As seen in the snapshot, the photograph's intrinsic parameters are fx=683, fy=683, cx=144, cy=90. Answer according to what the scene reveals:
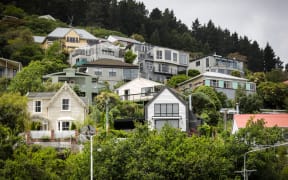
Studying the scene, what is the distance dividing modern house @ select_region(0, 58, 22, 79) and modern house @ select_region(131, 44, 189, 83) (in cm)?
2118

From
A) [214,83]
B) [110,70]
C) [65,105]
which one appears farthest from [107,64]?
[65,105]

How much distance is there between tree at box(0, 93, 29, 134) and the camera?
60175mm

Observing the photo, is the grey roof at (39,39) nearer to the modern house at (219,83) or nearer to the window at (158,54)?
the window at (158,54)

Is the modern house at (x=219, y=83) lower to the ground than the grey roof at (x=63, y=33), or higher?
lower

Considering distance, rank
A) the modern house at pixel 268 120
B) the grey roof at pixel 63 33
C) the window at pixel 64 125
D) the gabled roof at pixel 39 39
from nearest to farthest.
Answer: the window at pixel 64 125, the modern house at pixel 268 120, the grey roof at pixel 63 33, the gabled roof at pixel 39 39

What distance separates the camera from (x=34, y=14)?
158 m

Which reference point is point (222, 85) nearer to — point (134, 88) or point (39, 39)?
point (134, 88)

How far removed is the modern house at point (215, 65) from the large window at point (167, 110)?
43554mm

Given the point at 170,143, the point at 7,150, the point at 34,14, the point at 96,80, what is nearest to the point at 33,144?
the point at 7,150

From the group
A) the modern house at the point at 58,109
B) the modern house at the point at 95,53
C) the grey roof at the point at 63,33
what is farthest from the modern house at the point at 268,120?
the grey roof at the point at 63,33

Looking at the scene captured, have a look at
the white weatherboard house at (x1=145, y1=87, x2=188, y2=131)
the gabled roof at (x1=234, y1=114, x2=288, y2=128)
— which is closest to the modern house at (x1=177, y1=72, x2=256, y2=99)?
the white weatherboard house at (x1=145, y1=87, x2=188, y2=131)

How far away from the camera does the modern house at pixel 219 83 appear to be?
315ft

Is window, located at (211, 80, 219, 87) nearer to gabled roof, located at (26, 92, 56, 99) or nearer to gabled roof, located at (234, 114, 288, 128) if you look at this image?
gabled roof, located at (234, 114, 288, 128)

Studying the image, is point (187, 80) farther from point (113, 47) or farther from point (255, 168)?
point (255, 168)
